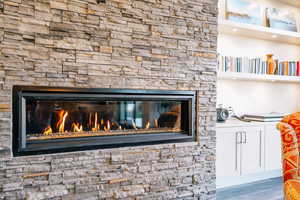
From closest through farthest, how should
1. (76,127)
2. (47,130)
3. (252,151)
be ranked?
(47,130)
(76,127)
(252,151)

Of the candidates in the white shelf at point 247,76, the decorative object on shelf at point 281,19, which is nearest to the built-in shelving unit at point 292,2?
the decorative object on shelf at point 281,19

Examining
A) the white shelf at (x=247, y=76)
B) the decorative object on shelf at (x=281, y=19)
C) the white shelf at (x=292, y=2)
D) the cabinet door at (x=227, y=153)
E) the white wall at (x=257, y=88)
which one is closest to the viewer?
the cabinet door at (x=227, y=153)

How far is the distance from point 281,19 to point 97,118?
3.07 m

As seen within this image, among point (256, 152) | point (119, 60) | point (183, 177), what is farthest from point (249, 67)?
point (119, 60)

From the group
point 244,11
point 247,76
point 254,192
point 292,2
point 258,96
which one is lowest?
point 254,192

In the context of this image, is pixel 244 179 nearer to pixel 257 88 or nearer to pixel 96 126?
pixel 257 88

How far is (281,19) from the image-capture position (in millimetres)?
3703

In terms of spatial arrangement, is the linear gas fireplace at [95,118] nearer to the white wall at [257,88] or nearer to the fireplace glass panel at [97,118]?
the fireplace glass panel at [97,118]

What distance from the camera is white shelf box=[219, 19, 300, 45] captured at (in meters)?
3.10

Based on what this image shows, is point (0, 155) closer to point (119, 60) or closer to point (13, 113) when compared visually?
point (13, 113)

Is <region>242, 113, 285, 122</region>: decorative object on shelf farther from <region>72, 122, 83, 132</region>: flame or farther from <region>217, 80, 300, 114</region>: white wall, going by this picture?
<region>72, 122, 83, 132</region>: flame

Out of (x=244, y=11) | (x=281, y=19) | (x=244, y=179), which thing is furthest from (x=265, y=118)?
(x=281, y=19)

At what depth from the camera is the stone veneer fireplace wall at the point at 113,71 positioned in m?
1.74

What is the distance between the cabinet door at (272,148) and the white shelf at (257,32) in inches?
47.7
